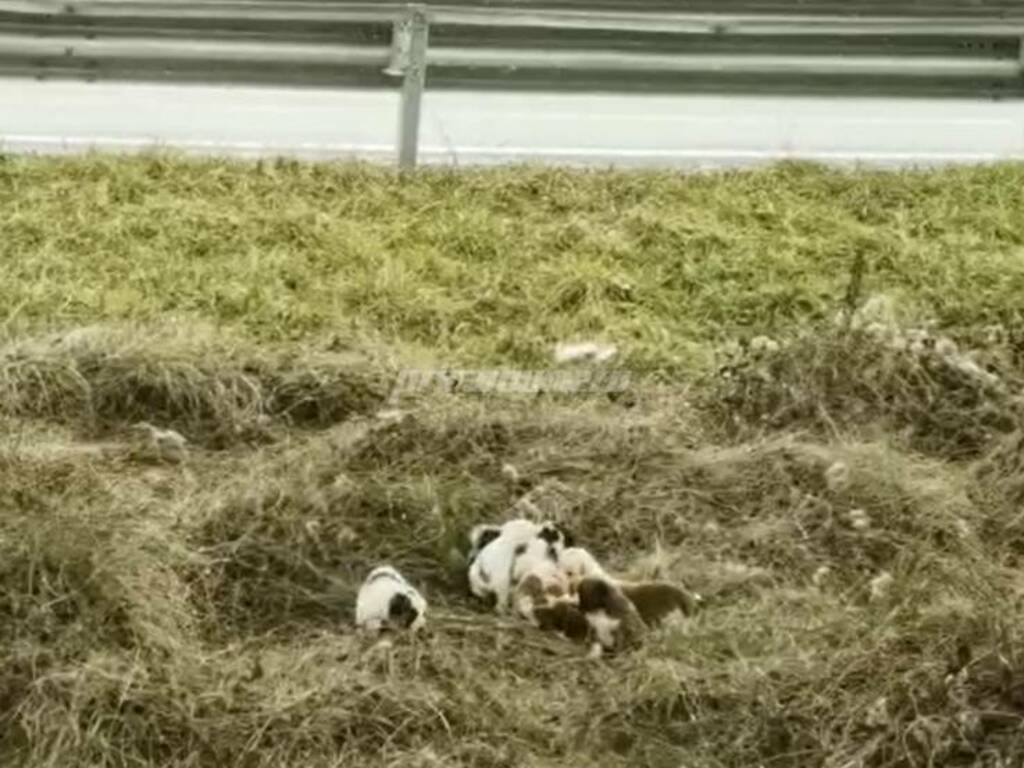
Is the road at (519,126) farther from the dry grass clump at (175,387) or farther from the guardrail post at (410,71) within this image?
the dry grass clump at (175,387)

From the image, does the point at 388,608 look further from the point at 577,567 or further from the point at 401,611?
the point at 577,567

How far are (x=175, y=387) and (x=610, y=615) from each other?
1.53 metres

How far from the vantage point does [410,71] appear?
6734 mm

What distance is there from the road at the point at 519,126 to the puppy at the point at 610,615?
312cm

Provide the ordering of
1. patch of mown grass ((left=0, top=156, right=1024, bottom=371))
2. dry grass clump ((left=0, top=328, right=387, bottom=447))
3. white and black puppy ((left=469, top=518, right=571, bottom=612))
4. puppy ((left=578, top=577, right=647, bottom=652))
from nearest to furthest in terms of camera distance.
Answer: puppy ((left=578, top=577, right=647, bottom=652))
white and black puppy ((left=469, top=518, right=571, bottom=612))
dry grass clump ((left=0, top=328, right=387, bottom=447))
patch of mown grass ((left=0, top=156, right=1024, bottom=371))

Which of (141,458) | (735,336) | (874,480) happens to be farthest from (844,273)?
(141,458)

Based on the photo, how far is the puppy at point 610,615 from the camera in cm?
400

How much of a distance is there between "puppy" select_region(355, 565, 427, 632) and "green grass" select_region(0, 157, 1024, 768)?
69 millimetres

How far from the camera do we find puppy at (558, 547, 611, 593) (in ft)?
13.4

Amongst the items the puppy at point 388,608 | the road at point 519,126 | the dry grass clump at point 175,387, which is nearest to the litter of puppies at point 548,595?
the puppy at point 388,608

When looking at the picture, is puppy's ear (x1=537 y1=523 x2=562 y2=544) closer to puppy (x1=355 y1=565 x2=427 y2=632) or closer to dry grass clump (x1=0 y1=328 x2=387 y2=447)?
puppy (x1=355 y1=565 x2=427 y2=632)

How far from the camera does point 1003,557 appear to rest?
444 centimetres

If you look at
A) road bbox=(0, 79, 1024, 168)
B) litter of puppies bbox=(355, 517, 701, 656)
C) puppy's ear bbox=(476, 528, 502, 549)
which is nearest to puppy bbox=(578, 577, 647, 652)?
litter of puppies bbox=(355, 517, 701, 656)

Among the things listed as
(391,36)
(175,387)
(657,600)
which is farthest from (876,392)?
(391,36)
